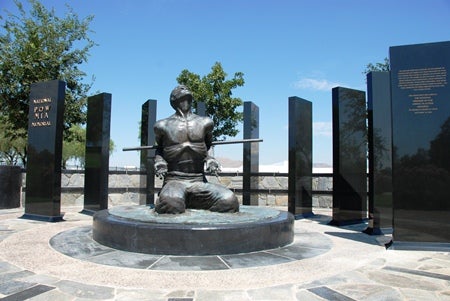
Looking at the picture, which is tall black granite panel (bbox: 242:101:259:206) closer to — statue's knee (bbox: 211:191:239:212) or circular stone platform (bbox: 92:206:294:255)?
statue's knee (bbox: 211:191:239:212)

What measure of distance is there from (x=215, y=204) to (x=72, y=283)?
260cm

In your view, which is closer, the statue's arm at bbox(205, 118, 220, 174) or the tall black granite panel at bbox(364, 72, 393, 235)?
the statue's arm at bbox(205, 118, 220, 174)

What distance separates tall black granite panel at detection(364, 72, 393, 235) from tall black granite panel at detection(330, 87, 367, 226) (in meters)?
0.98

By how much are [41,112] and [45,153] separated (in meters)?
0.99

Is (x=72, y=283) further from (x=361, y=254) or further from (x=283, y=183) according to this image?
(x=283, y=183)

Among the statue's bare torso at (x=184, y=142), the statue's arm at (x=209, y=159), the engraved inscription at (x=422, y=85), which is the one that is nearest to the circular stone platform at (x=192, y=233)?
the statue's arm at (x=209, y=159)

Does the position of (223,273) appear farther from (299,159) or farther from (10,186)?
(10,186)

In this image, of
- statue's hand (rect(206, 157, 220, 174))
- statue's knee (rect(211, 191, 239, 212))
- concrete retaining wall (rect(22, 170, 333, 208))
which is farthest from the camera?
concrete retaining wall (rect(22, 170, 333, 208))

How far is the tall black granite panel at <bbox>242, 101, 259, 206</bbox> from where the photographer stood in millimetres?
10414

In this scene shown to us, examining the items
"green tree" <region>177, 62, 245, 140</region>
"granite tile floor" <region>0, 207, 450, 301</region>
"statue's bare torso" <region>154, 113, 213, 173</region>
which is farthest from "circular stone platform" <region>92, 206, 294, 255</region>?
"green tree" <region>177, 62, 245, 140</region>

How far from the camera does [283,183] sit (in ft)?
39.5

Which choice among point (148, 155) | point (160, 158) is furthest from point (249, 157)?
point (160, 158)

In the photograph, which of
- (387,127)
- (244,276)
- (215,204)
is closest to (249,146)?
(387,127)

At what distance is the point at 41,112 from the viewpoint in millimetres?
8344
